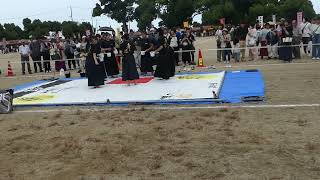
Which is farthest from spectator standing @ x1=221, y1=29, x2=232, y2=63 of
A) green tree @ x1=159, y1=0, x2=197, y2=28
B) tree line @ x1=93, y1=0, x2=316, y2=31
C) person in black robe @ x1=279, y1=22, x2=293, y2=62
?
green tree @ x1=159, y1=0, x2=197, y2=28

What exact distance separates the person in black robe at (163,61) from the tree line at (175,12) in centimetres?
3127

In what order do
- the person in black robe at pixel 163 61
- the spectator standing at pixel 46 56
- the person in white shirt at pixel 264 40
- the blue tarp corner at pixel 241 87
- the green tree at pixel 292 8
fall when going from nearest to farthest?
the blue tarp corner at pixel 241 87
the person in black robe at pixel 163 61
the person in white shirt at pixel 264 40
the spectator standing at pixel 46 56
the green tree at pixel 292 8

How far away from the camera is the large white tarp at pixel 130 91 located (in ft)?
36.0

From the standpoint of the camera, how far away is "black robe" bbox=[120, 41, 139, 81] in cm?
1323

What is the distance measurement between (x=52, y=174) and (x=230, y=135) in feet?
8.90

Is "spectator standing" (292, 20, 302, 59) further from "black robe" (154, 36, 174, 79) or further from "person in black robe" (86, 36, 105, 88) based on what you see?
"person in black robe" (86, 36, 105, 88)

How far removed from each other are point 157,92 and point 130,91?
0.82 metres

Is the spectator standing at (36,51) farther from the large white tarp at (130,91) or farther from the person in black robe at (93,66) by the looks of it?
the person in black robe at (93,66)

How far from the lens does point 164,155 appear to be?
623 centimetres

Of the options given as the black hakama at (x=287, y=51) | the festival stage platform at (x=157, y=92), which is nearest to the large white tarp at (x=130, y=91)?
the festival stage platform at (x=157, y=92)

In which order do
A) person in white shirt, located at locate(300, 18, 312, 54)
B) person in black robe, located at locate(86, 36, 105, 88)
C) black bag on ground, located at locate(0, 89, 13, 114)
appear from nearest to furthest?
black bag on ground, located at locate(0, 89, 13, 114) < person in black robe, located at locate(86, 36, 105, 88) < person in white shirt, located at locate(300, 18, 312, 54)

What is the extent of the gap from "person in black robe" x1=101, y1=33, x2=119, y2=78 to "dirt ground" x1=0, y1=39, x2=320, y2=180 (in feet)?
18.8

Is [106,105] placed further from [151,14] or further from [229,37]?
[151,14]

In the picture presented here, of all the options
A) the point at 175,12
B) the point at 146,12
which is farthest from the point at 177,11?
the point at 146,12
